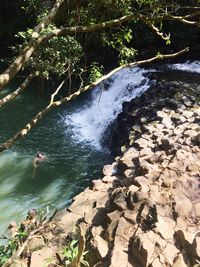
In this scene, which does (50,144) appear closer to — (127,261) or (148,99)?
(148,99)

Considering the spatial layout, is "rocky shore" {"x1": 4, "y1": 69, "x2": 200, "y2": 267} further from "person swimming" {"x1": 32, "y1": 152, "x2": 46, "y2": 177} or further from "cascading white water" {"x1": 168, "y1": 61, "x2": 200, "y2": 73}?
"cascading white water" {"x1": 168, "y1": 61, "x2": 200, "y2": 73}

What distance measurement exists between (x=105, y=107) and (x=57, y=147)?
2668 mm

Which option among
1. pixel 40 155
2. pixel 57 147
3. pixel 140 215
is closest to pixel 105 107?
pixel 57 147

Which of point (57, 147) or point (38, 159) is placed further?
point (57, 147)

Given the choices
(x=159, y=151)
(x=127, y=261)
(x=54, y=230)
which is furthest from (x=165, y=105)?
(x=127, y=261)

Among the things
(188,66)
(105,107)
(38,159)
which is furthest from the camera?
(188,66)

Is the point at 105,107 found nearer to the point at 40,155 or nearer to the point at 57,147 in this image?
the point at 57,147

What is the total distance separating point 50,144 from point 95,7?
209 inches

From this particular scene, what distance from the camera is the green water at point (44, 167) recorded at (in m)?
8.38

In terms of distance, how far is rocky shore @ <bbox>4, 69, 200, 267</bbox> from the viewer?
4828mm

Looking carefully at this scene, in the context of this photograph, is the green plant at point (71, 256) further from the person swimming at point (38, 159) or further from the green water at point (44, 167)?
the person swimming at point (38, 159)

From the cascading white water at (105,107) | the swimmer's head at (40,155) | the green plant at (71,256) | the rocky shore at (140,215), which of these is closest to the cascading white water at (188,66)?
the cascading white water at (105,107)

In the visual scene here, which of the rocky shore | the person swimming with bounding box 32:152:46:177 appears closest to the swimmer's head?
the person swimming with bounding box 32:152:46:177

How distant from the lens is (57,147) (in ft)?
35.1
